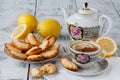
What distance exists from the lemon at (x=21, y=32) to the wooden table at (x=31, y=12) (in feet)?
0.13

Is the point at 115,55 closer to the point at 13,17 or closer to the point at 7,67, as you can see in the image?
the point at 7,67

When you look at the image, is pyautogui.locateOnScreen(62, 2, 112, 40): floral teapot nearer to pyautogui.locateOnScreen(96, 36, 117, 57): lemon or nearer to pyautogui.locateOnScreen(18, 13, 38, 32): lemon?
pyautogui.locateOnScreen(96, 36, 117, 57): lemon

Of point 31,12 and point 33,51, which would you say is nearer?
point 33,51

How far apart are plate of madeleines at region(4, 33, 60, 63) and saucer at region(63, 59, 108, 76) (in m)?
0.10

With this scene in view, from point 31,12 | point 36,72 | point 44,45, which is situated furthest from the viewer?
point 31,12

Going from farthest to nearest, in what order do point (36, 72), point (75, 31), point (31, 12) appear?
point (31, 12) → point (75, 31) → point (36, 72)

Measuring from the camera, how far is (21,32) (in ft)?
4.02

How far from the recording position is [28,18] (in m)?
1.31

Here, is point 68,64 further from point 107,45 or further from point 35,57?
point 107,45

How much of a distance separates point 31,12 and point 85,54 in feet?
2.45

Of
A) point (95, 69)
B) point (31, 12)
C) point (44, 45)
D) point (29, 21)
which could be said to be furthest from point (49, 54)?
point (31, 12)

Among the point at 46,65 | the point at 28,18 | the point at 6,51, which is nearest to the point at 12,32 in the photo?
the point at 28,18

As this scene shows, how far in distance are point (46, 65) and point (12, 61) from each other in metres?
0.14

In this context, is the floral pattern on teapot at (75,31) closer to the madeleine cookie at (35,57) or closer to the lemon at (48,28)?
the lemon at (48,28)
